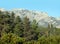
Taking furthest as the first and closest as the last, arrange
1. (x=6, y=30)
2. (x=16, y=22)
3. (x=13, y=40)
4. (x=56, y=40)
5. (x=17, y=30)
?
(x=16, y=22) → (x=17, y=30) → (x=6, y=30) → (x=13, y=40) → (x=56, y=40)

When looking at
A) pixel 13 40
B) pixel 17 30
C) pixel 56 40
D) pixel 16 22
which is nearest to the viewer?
pixel 56 40

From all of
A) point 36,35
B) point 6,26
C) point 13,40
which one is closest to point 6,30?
point 6,26

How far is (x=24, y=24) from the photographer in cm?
13312

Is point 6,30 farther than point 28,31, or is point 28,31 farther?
point 28,31

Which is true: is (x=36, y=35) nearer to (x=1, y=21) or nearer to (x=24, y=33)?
(x=24, y=33)

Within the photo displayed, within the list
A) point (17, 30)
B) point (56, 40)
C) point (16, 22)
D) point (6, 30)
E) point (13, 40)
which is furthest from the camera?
point (16, 22)

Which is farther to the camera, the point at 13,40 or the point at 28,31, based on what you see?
the point at 28,31

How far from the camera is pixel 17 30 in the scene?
120812mm

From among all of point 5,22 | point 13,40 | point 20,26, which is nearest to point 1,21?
point 5,22

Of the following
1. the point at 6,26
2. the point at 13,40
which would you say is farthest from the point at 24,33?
the point at 13,40

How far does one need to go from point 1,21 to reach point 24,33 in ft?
39.4

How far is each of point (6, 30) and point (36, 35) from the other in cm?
1945

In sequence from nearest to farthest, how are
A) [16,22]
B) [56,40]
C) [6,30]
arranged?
[56,40] → [6,30] → [16,22]

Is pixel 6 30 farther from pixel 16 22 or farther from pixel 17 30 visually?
pixel 16 22
